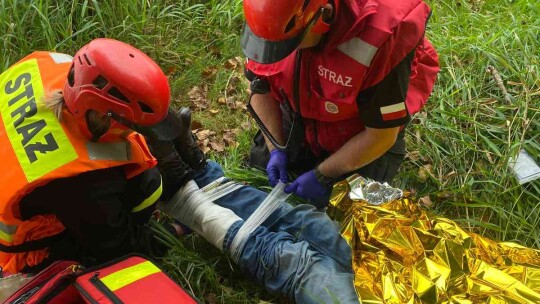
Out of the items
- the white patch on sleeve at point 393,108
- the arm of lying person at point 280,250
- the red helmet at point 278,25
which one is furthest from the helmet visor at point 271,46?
the arm of lying person at point 280,250

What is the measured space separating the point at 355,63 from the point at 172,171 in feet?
3.68

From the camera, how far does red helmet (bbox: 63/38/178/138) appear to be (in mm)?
1969

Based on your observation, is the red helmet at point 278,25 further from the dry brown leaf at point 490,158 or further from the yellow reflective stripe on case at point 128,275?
the dry brown leaf at point 490,158

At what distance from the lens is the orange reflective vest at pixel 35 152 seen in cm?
202

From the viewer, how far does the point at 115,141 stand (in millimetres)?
2219

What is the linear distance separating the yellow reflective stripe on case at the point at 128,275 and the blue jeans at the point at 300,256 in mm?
519

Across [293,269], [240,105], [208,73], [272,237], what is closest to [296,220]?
[272,237]

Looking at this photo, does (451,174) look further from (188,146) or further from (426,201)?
(188,146)

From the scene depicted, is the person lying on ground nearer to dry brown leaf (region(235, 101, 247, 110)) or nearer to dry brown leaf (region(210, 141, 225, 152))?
dry brown leaf (region(210, 141, 225, 152))

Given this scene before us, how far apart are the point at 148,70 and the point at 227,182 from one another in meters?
1.06

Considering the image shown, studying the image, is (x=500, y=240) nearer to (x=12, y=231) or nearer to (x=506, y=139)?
(x=506, y=139)

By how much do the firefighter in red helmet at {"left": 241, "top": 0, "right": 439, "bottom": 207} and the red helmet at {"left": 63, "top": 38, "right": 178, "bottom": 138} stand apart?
1.44 feet

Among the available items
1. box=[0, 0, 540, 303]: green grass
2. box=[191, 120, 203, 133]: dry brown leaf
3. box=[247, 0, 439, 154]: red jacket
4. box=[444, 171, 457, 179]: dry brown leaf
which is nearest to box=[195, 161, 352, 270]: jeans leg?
box=[0, 0, 540, 303]: green grass

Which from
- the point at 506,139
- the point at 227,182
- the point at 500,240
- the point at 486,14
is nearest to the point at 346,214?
the point at 227,182
